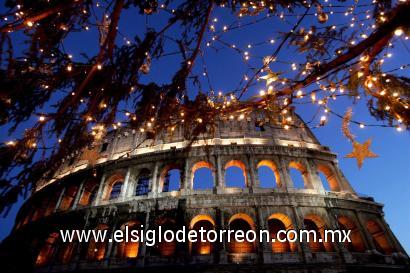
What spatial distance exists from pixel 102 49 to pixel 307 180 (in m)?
14.3

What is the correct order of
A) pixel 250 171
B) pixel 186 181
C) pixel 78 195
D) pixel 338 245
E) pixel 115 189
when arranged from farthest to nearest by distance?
pixel 115 189 → pixel 78 195 → pixel 250 171 → pixel 186 181 → pixel 338 245

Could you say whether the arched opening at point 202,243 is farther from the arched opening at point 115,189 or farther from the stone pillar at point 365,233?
the stone pillar at point 365,233

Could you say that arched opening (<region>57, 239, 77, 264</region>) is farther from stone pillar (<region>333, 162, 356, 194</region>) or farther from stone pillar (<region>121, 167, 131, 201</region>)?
stone pillar (<region>333, 162, 356, 194</region>)

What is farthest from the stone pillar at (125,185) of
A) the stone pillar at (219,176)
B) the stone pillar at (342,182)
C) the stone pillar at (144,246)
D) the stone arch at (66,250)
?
the stone pillar at (342,182)

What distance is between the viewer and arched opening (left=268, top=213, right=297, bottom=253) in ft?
39.5

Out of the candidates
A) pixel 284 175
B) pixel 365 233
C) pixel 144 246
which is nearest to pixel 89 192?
pixel 144 246

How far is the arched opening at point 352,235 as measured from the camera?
12250mm

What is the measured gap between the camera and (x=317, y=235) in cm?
1263

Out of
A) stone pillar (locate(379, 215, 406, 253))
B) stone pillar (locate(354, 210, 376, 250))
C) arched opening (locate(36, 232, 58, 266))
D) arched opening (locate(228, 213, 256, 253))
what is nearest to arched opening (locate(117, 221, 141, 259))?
arched opening (locate(36, 232, 58, 266))

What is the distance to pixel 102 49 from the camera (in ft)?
9.55

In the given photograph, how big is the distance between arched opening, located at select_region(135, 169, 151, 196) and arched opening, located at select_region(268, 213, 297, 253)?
25.9ft

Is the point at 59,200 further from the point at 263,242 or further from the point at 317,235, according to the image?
the point at 317,235

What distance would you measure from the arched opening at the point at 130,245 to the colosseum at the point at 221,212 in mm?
55

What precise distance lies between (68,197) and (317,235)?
54.0 ft
